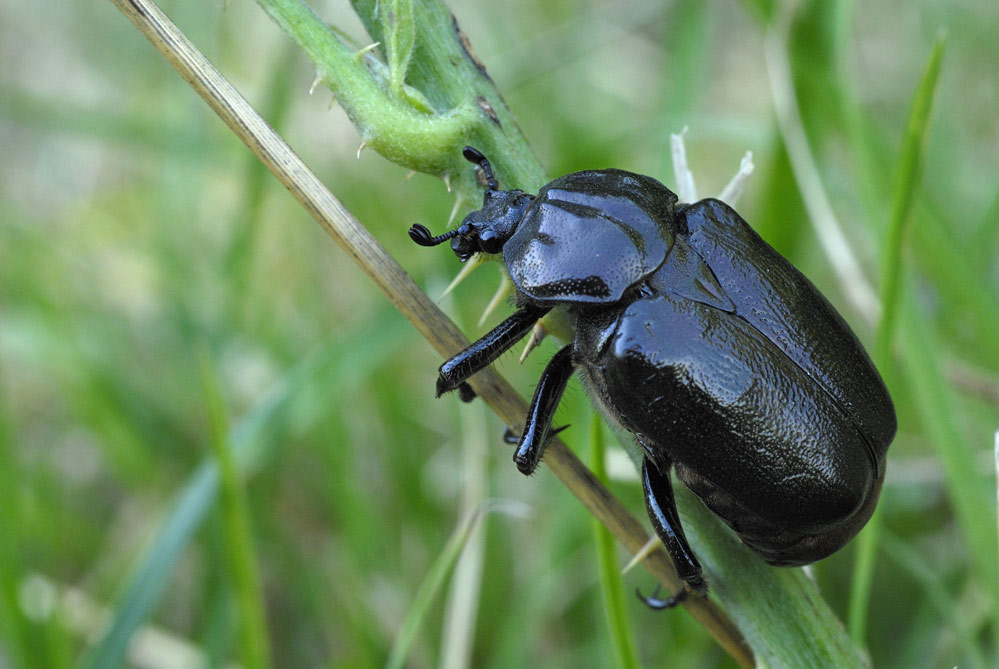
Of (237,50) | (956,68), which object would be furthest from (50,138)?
(956,68)

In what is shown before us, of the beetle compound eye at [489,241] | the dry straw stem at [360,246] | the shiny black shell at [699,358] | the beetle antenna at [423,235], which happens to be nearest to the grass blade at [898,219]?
the shiny black shell at [699,358]

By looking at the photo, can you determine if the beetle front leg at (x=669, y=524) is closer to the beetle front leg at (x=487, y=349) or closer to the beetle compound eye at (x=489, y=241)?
the beetle front leg at (x=487, y=349)

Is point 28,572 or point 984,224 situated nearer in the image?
point 28,572

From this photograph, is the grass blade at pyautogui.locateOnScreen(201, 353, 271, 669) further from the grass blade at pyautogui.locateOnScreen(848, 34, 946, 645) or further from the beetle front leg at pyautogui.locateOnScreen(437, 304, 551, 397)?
the grass blade at pyautogui.locateOnScreen(848, 34, 946, 645)

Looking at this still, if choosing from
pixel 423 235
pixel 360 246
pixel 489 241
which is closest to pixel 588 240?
pixel 489 241

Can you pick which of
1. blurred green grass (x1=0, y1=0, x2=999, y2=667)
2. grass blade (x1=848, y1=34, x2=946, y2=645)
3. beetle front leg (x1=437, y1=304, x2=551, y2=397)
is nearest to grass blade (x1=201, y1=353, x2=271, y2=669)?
blurred green grass (x1=0, y1=0, x2=999, y2=667)

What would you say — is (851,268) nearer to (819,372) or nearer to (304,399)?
(819,372)

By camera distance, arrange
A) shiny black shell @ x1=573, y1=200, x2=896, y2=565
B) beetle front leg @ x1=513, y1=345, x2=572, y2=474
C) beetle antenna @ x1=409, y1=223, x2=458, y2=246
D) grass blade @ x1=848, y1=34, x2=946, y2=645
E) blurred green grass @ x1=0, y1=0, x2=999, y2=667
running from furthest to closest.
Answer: blurred green grass @ x1=0, y1=0, x2=999, y2=667
beetle antenna @ x1=409, y1=223, x2=458, y2=246
grass blade @ x1=848, y1=34, x2=946, y2=645
beetle front leg @ x1=513, y1=345, x2=572, y2=474
shiny black shell @ x1=573, y1=200, x2=896, y2=565
